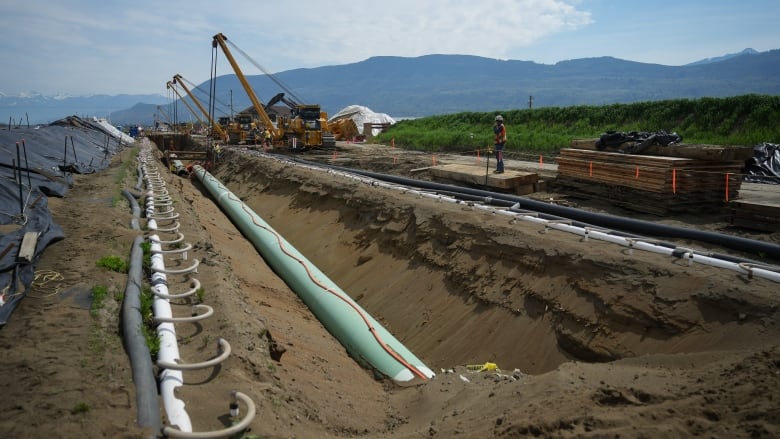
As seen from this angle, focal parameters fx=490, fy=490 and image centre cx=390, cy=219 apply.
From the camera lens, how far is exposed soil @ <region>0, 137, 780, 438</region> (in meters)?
3.82

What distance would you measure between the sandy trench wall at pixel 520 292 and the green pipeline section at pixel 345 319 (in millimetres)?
1110

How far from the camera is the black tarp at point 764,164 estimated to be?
16.2 m

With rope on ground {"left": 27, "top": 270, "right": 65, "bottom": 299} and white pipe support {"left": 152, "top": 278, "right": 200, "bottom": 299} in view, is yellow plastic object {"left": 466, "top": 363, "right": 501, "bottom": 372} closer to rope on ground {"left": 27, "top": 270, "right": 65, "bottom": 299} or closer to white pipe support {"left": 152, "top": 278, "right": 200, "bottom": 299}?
white pipe support {"left": 152, "top": 278, "right": 200, "bottom": 299}

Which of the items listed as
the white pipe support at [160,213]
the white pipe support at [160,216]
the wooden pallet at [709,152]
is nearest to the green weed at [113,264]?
the white pipe support at [160,216]

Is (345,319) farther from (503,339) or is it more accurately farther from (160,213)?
(160,213)

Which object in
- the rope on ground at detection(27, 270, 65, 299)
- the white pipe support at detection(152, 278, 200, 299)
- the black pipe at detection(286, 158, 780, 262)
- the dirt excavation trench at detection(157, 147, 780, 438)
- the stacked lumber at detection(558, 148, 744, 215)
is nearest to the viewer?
the dirt excavation trench at detection(157, 147, 780, 438)

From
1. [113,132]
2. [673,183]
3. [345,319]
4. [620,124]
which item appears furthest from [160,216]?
[113,132]

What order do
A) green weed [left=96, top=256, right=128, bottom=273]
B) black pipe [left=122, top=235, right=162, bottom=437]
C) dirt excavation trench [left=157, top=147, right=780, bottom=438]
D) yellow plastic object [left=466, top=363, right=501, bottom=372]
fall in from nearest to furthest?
black pipe [left=122, top=235, right=162, bottom=437] → dirt excavation trench [left=157, top=147, right=780, bottom=438] → yellow plastic object [left=466, top=363, right=501, bottom=372] → green weed [left=96, top=256, right=128, bottom=273]

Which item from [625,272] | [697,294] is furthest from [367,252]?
[697,294]

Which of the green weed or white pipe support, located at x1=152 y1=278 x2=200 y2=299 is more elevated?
the green weed

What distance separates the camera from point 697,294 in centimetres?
600

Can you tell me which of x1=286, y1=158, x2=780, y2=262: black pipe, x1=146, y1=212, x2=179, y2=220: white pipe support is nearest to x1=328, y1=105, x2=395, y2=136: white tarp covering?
x1=146, y1=212, x2=179, y2=220: white pipe support

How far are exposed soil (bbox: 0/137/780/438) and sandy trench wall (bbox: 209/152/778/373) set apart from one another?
3 centimetres

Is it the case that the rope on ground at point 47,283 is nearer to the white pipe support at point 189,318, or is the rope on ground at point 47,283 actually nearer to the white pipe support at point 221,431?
the white pipe support at point 189,318
